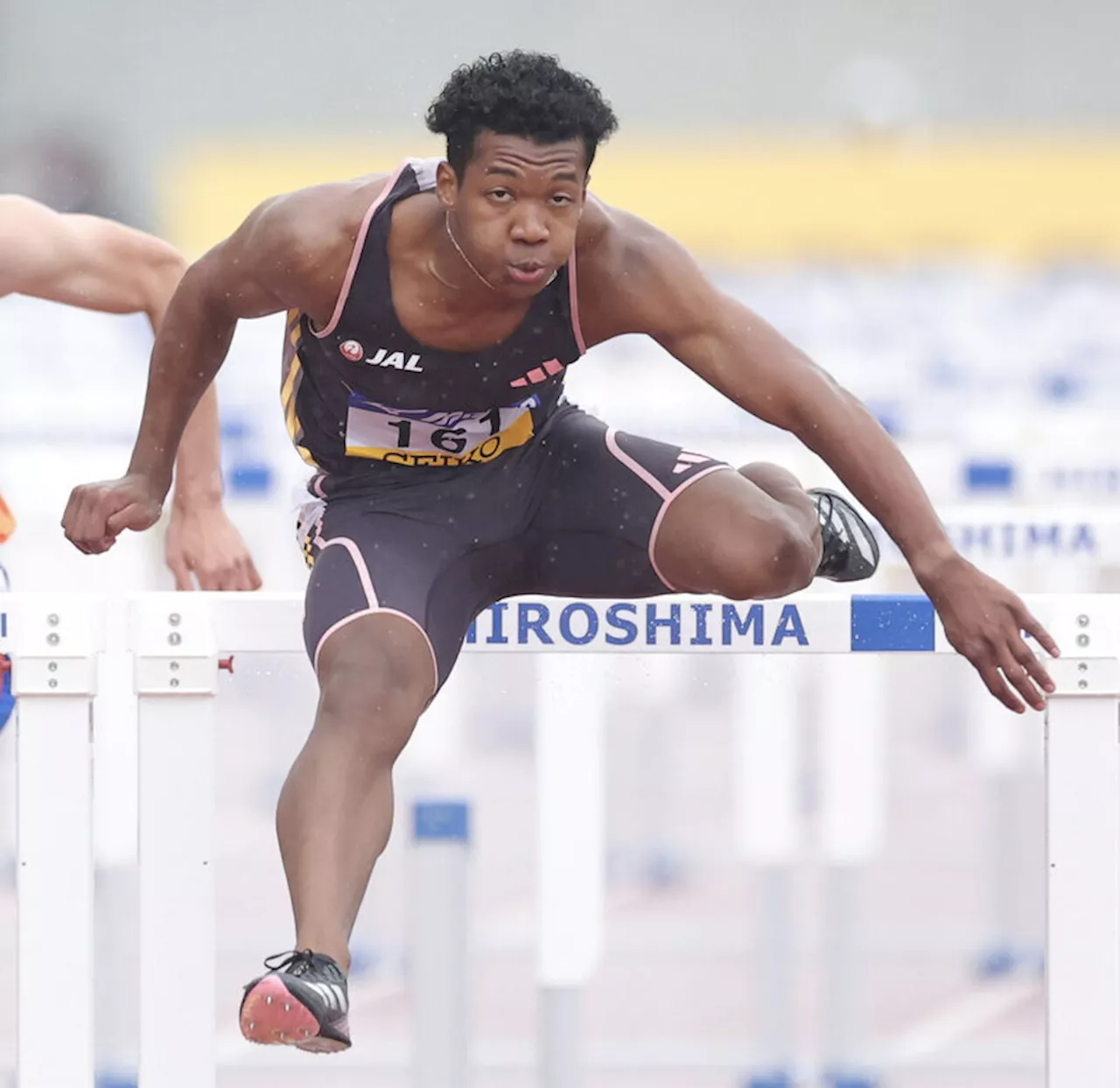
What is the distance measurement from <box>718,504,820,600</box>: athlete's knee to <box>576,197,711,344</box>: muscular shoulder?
0.34 m

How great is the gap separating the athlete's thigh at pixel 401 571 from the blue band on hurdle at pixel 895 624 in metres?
0.57

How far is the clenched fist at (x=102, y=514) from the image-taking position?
3.49 metres

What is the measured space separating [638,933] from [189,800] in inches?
120

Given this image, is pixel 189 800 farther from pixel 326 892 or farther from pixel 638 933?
pixel 638 933

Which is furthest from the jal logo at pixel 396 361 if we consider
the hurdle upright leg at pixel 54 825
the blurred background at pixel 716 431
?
the blurred background at pixel 716 431

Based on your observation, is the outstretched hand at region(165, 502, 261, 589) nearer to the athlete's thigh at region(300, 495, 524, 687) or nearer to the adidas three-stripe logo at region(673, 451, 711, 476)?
the athlete's thigh at region(300, 495, 524, 687)

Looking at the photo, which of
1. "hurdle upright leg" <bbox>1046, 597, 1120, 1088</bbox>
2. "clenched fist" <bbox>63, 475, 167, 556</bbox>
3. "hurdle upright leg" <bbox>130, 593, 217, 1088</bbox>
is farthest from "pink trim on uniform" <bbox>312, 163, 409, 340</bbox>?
"hurdle upright leg" <bbox>1046, 597, 1120, 1088</bbox>

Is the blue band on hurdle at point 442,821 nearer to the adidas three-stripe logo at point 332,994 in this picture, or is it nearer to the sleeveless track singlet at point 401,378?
the sleeveless track singlet at point 401,378

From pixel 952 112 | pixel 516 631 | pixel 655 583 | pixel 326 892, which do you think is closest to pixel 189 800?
pixel 326 892

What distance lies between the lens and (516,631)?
11.6ft

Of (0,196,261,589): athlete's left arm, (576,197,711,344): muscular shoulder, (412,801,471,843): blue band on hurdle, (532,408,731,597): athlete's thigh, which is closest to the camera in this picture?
(576,197,711,344): muscular shoulder

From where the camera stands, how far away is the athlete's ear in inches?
132

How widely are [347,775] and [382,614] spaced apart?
0.28 m

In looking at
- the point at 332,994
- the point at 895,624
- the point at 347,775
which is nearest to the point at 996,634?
the point at 895,624
